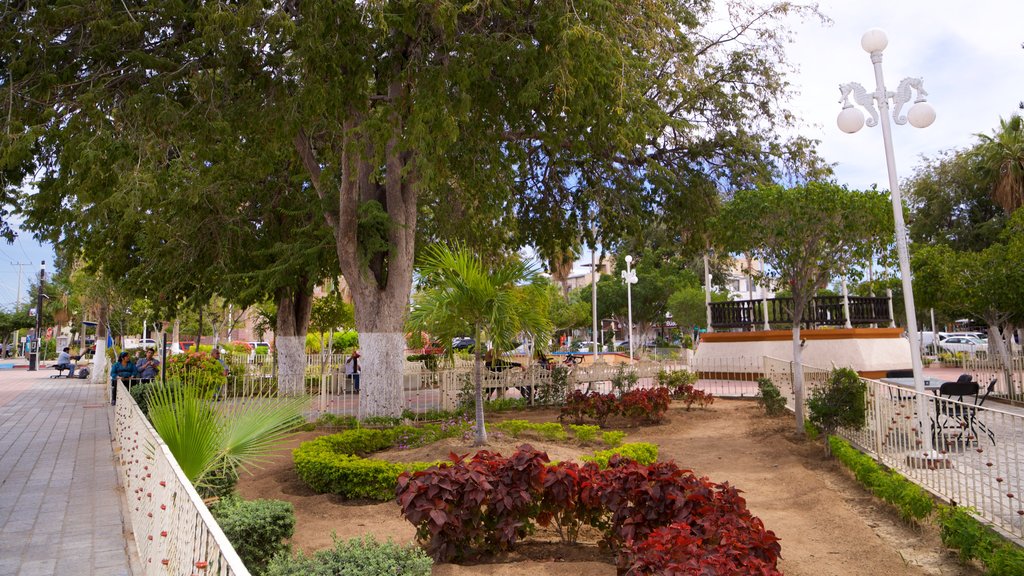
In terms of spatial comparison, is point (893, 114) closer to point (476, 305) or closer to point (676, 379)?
point (476, 305)

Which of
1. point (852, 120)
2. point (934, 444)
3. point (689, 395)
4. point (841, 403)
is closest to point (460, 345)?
point (689, 395)

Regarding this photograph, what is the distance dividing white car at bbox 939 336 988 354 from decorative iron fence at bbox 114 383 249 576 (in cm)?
4401

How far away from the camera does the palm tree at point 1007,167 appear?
27.3 meters

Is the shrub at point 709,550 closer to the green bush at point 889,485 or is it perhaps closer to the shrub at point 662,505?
the shrub at point 662,505

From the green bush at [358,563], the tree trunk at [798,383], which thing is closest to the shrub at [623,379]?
the tree trunk at [798,383]

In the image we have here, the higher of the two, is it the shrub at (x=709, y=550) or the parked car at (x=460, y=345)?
the parked car at (x=460, y=345)

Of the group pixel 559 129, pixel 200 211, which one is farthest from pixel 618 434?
pixel 200 211

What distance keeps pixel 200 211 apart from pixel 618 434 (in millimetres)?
12399

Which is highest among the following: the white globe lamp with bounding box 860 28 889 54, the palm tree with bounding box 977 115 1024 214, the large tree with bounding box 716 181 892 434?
the palm tree with bounding box 977 115 1024 214

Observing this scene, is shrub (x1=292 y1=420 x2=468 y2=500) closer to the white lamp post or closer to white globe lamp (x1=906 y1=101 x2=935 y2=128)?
the white lamp post

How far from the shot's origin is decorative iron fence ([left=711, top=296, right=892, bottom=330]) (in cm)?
2347

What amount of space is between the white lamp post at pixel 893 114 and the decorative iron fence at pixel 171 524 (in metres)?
9.33

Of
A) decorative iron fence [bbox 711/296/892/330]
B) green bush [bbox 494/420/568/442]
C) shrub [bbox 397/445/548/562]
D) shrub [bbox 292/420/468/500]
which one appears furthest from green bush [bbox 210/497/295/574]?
decorative iron fence [bbox 711/296/892/330]

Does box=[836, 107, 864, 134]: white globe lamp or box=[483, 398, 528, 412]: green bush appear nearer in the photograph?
box=[836, 107, 864, 134]: white globe lamp
